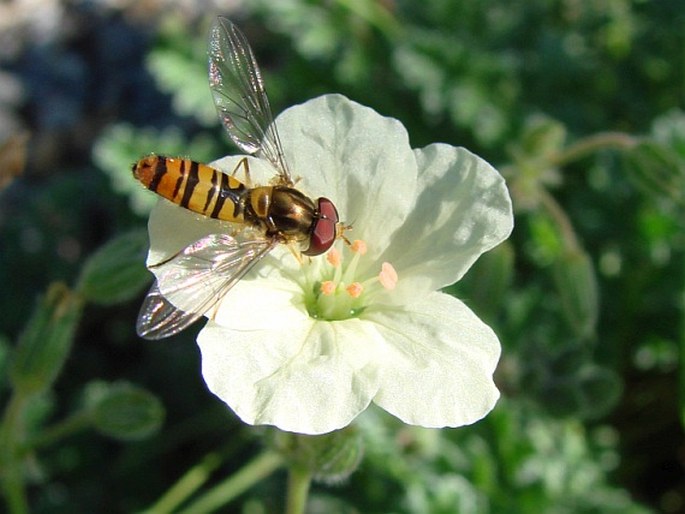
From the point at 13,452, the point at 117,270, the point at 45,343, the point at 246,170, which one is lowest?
the point at 13,452

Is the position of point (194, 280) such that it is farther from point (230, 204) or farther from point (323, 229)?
point (323, 229)

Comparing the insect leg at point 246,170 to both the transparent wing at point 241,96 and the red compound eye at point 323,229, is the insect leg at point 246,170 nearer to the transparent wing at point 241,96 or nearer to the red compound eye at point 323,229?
the transparent wing at point 241,96

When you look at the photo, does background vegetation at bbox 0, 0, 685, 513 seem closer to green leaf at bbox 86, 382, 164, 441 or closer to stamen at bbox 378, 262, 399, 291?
green leaf at bbox 86, 382, 164, 441

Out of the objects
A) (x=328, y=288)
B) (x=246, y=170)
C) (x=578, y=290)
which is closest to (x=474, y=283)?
(x=578, y=290)

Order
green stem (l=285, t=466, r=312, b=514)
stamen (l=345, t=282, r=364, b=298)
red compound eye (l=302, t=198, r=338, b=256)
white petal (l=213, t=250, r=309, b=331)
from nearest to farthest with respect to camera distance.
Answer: white petal (l=213, t=250, r=309, b=331) < red compound eye (l=302, t=198, r=338, b=256) < stamen (l=345, t=282, r=364, b=298) < green stem (l=285, t=466, r=312, b=514)

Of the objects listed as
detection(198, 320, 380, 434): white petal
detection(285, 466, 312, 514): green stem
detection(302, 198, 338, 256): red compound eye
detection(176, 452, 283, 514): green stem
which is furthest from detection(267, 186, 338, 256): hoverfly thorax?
detection(176, 452, 283, 514): green stem

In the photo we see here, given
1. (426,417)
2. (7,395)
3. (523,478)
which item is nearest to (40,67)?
(7,395)
